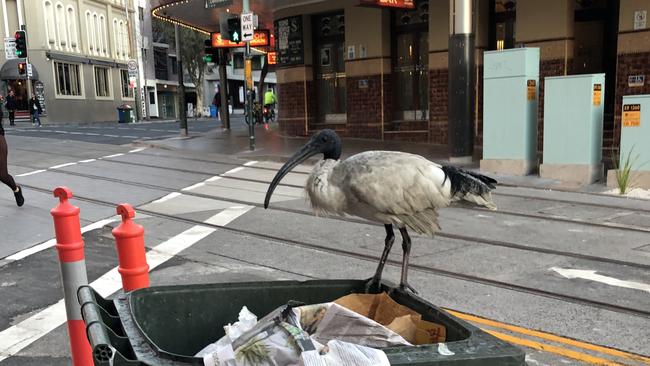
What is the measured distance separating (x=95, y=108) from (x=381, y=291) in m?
42.7

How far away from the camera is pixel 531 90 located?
431 inches

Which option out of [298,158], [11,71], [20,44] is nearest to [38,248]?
[298,158]

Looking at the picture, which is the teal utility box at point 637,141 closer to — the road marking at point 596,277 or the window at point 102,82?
the road marking at point 596,277

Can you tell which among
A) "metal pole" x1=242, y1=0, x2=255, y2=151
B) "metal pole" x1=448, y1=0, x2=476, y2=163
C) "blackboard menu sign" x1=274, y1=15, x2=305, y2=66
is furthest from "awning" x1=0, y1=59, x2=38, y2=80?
"metal pole" x1=448, y1=0, x2=476, y2=163

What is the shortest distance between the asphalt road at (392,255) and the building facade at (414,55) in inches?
203

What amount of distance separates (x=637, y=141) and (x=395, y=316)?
871cm

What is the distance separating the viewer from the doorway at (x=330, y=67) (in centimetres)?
1908

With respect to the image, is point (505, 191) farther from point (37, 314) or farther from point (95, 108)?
point (95, 108)

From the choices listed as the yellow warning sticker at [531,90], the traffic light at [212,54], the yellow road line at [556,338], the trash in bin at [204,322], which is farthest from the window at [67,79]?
the trash in bin at [204,322]

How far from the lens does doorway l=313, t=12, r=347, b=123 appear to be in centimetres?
1908

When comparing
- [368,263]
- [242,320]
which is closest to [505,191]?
[368,263]

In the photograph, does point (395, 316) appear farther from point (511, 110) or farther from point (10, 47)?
point (10, 47)

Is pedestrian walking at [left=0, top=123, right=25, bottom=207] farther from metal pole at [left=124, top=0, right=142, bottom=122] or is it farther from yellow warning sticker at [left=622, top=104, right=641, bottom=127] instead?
metal pole at [left=124, top=0, right=142, bottom=122]

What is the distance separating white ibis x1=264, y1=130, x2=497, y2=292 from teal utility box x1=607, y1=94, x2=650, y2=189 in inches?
303
